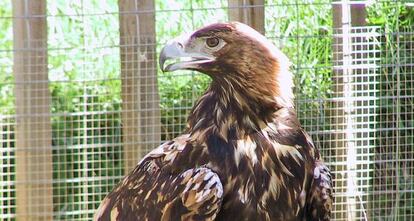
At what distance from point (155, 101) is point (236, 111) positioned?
1972mm

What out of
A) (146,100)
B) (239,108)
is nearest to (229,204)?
(239,108)

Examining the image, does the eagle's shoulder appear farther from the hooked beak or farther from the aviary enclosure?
the aviary enclosure

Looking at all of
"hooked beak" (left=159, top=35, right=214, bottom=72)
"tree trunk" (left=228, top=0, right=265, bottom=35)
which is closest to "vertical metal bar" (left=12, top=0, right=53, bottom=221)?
"tree trunk" (left=228, top=0, right=265, bottom=35)

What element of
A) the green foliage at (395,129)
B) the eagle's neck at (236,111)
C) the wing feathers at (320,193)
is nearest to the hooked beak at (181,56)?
the eagle's neck at (236,111)

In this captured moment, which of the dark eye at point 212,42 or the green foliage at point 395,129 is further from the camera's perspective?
the green foliage at point 395,129

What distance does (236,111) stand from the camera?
3.69 metres

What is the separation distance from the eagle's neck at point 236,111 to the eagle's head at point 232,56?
0.04 feet

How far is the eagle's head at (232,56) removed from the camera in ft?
11.8

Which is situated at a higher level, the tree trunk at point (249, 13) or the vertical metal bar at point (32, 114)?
the tree trunk at point (249, 13)

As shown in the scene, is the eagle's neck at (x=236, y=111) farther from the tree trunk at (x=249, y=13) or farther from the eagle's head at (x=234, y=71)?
the tree trunk at (x=249, y=13)

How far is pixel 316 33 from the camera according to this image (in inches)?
250

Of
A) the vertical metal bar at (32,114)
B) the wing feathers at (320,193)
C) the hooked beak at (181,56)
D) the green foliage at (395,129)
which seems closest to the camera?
the hooked beak at (181,56)

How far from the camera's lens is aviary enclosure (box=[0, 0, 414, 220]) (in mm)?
5520

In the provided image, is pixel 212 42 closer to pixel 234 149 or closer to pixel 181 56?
pixel 181 56
